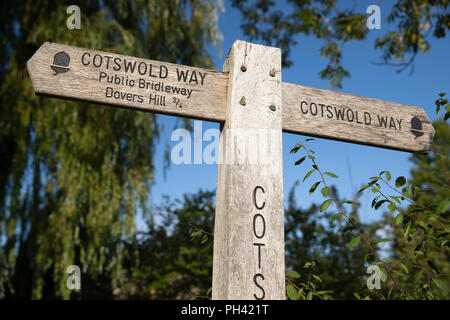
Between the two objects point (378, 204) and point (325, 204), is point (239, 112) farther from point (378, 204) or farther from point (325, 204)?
point (378, 204)

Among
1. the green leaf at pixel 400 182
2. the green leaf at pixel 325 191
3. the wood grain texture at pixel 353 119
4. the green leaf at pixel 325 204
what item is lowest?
the green leaf at pixel 325 204

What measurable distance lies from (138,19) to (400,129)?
5037 millimetres

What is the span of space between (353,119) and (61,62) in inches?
47.9

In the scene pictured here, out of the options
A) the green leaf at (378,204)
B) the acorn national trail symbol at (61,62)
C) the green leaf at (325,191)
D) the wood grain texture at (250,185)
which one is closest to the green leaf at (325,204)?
the green leaf at (325,191)

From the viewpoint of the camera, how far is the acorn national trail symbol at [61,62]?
1.32 metres

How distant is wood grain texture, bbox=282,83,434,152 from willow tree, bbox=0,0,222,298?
3769 millimetres

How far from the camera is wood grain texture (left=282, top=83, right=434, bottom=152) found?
1.51 m

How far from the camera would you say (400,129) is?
1.64m

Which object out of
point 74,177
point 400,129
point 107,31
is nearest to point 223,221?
point 400,129

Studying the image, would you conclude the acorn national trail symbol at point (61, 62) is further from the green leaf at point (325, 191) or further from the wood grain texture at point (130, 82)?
the green leaf at point (325, 191)

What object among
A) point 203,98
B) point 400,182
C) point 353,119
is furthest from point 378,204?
point 203,98

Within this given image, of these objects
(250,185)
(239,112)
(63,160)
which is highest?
(63,160)

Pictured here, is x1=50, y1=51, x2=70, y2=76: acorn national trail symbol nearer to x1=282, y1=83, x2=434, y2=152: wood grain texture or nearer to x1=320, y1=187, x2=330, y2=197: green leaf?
x1=282, y1=83, x2=434, y2=152: wood grain texture

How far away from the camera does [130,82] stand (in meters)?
1.37
